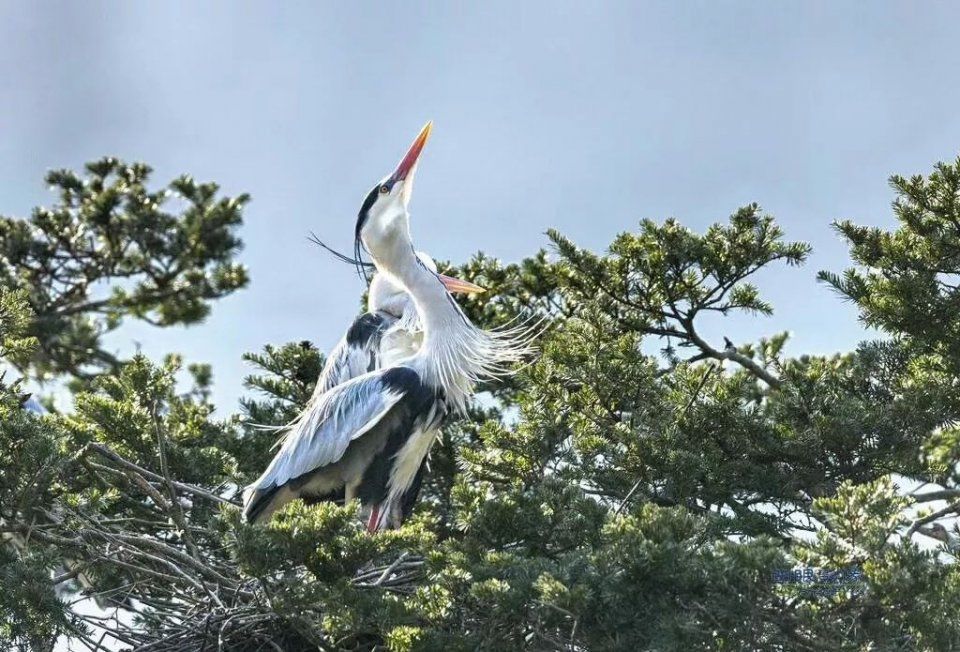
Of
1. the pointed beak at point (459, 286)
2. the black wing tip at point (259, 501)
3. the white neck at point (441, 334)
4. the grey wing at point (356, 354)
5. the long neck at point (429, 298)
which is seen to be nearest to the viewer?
the black wing tip at point (259, 501)

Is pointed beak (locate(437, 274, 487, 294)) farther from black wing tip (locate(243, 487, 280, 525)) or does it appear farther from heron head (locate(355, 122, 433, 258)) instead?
black wing tip (locate(243, 487, 280, 525))

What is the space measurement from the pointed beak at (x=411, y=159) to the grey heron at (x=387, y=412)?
1.09 feet

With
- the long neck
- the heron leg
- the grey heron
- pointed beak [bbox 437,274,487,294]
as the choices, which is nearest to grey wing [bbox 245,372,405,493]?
the grey heron

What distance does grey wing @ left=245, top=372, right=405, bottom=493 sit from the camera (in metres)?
6.76

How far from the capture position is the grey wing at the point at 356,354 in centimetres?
790

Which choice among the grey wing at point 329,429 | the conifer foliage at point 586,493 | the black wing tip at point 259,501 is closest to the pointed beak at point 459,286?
the conifer foliage at point 586,493

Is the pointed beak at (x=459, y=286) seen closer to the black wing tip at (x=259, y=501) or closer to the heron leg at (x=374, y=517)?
the heron leg at (x=374, y=517)

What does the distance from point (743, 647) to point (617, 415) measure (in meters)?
2.43

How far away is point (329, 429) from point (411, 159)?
2.11 meters

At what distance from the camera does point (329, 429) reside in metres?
6.84

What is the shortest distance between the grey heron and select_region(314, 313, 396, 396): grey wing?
1.65 ft

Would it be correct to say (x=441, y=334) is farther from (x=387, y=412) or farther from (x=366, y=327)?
(x=366, y=327)

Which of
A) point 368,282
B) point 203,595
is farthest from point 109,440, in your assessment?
point 368,282

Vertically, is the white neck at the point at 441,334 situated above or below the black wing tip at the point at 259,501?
above
